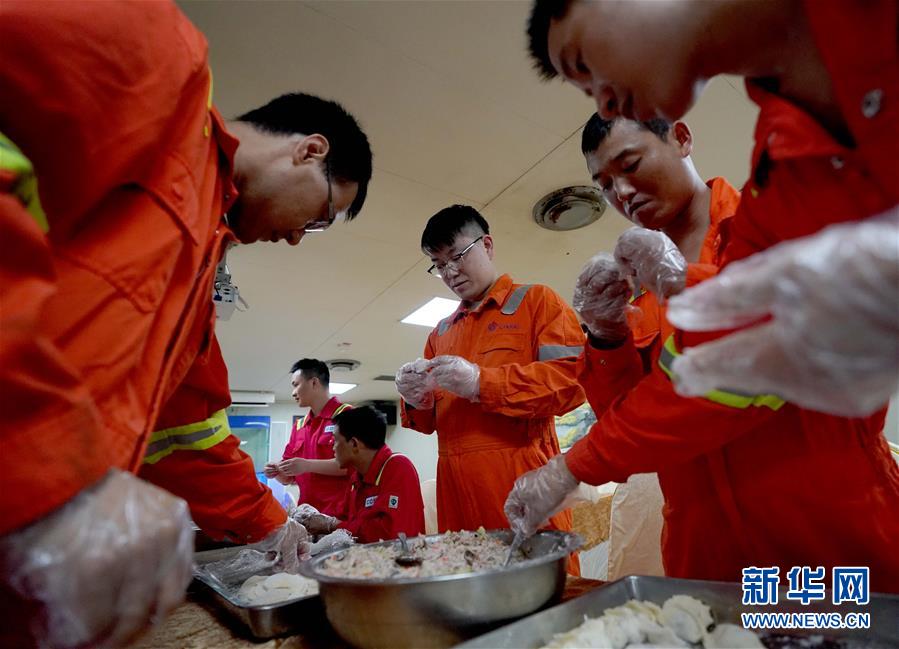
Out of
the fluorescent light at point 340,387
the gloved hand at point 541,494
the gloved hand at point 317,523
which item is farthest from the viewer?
the fluorescent light at point 340,387

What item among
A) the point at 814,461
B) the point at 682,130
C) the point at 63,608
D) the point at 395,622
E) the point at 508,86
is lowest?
the point at 395,622

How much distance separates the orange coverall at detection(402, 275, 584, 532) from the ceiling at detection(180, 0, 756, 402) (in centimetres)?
91

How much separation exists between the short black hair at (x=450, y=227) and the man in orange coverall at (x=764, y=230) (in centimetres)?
112

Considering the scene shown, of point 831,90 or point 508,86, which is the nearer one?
point 831,90

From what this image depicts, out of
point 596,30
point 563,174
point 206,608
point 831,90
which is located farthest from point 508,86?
point 206,608

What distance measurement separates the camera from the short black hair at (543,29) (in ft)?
2.62

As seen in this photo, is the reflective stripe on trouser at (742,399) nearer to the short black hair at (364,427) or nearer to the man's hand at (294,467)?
the short black hair at (364,427)

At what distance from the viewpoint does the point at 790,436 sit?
0.94 metres

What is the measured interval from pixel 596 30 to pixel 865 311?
58cm

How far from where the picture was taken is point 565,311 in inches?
80.0

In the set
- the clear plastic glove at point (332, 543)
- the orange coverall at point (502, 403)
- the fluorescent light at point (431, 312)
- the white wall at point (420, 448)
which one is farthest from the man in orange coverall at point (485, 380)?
the white wall at point (420, 448)

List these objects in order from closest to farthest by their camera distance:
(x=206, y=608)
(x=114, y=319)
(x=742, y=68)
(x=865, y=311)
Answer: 1. (x=865, y=311)
2. (x=114, y=319)
3. (x=742, y=68)
4. (x=206, y=608)

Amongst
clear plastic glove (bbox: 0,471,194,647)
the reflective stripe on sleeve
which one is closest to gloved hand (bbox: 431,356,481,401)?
the reflective stripe on sleeve

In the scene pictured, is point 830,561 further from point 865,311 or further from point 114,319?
point 114,319
